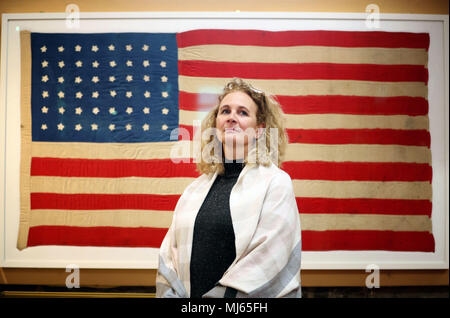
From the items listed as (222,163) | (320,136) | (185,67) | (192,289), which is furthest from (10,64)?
(320,136)

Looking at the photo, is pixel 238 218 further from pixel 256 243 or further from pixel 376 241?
pixel 376 241

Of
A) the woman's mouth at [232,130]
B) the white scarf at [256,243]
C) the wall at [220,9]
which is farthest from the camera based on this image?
the wall at [220,9]

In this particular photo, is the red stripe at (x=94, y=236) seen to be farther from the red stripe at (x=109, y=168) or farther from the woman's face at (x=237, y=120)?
the woman's face at (x=237, y=120)

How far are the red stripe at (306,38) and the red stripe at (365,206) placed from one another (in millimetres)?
900

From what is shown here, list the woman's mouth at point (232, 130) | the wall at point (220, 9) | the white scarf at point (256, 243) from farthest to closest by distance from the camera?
the wall at point (220, 9) → the woman's mouth at point (232, 130) → the white scarf at point (256, 243)

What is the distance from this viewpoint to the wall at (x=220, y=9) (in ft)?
5.23

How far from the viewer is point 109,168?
1.62 metres

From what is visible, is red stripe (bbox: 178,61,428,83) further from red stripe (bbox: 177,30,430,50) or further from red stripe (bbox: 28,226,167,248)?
red stripe (bbox: 28,226,167,248)

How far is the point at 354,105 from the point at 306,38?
476 millimetres

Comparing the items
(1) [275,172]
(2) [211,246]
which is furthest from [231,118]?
(2) [211,246]

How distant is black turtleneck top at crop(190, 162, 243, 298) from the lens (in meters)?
0.98

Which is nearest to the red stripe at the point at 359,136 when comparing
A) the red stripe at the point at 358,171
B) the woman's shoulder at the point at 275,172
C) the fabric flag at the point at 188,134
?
the fabric flag at the point at 188,134

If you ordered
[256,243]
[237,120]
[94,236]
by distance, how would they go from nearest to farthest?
[256,243] < [237,120] < [94,236]

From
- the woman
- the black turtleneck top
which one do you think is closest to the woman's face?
the woman
